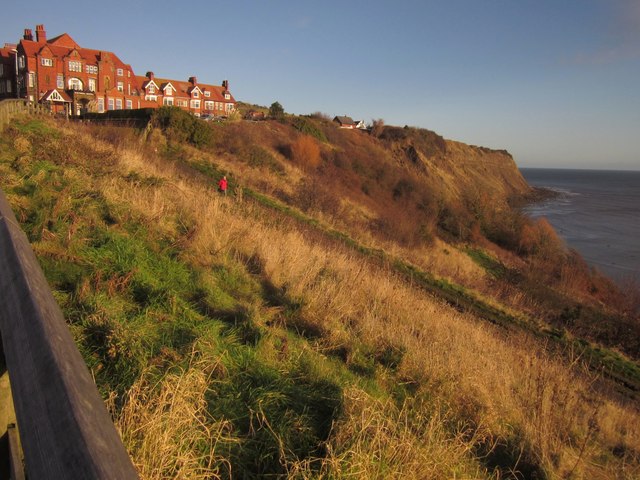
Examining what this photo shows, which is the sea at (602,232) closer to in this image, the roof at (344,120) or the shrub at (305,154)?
the shrub at (305,154)

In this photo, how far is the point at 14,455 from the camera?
4.81 ft

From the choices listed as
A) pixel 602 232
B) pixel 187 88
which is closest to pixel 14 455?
pixel 602 232

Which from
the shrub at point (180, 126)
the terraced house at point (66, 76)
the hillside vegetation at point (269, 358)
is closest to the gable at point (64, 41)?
the terraced house at point (66, 76)

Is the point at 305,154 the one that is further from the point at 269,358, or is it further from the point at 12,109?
the point at 269,358

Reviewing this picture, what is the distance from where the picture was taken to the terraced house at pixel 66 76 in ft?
140

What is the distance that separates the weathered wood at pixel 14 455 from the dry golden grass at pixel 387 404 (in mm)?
966

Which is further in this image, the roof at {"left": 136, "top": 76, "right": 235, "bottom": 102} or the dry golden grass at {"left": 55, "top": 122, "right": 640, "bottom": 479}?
the roof at {"left": 136, "top": 76, "right": 235, "bottom": 102}

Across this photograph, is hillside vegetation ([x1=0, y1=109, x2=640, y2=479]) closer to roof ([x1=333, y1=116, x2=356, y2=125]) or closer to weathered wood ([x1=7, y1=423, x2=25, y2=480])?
weathered wood ([x1=7, y1=423, x2=25, y2=480])

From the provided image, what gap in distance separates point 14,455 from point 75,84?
5217 cm

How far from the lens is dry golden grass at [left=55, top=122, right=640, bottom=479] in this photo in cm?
280

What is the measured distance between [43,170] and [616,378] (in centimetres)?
1285

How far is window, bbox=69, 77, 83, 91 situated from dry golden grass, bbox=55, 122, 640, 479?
4222cm

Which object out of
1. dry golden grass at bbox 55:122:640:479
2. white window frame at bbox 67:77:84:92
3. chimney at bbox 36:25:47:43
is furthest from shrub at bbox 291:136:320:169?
chimney at bbox 36:25:47:43

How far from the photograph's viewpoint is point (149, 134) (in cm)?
2592
